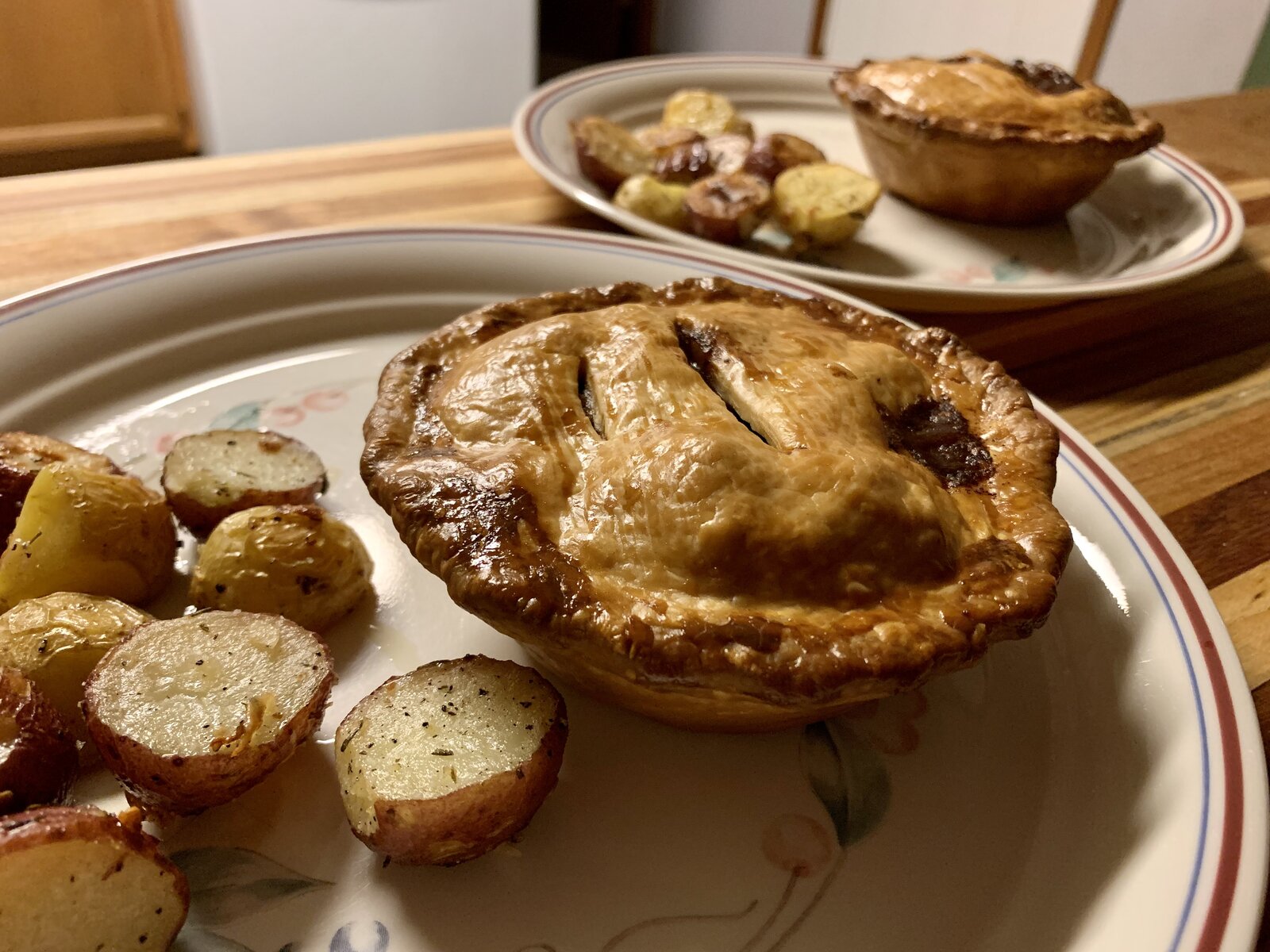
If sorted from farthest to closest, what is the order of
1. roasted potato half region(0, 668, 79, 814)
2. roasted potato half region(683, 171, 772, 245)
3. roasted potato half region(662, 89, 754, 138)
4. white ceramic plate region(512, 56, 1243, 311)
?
1. roasted potato half region(662, 89, 754, 138)
2. roasted potato half region(683, 171, 772, 245)
3. white ceramic plate region(512, 56, 1243, 311)
4. roasted potato half region(0, 668, 79, 814)

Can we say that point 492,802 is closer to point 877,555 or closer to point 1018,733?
point 877,555

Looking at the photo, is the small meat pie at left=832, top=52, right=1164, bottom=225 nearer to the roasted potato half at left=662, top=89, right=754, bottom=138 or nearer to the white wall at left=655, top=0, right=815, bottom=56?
the roasted potato half at left=662, top=89, right=754, bottom=138

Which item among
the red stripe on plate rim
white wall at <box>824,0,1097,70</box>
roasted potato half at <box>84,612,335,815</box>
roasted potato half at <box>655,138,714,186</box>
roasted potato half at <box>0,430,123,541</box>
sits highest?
the red stripe on plate rim

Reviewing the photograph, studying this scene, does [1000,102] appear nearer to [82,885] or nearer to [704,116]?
[704,116]

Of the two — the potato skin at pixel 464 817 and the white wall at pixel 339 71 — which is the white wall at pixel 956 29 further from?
the potato skin at pixel 464 817

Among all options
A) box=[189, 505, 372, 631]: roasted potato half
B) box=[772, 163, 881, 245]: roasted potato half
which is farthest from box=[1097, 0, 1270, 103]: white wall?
box=[189, 505, 372, 631]: roasted potato half

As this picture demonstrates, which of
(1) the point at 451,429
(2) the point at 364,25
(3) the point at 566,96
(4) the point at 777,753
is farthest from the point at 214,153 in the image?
(4) the point at 777,753

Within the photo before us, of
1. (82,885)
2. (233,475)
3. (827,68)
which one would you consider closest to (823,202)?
(827,68)
